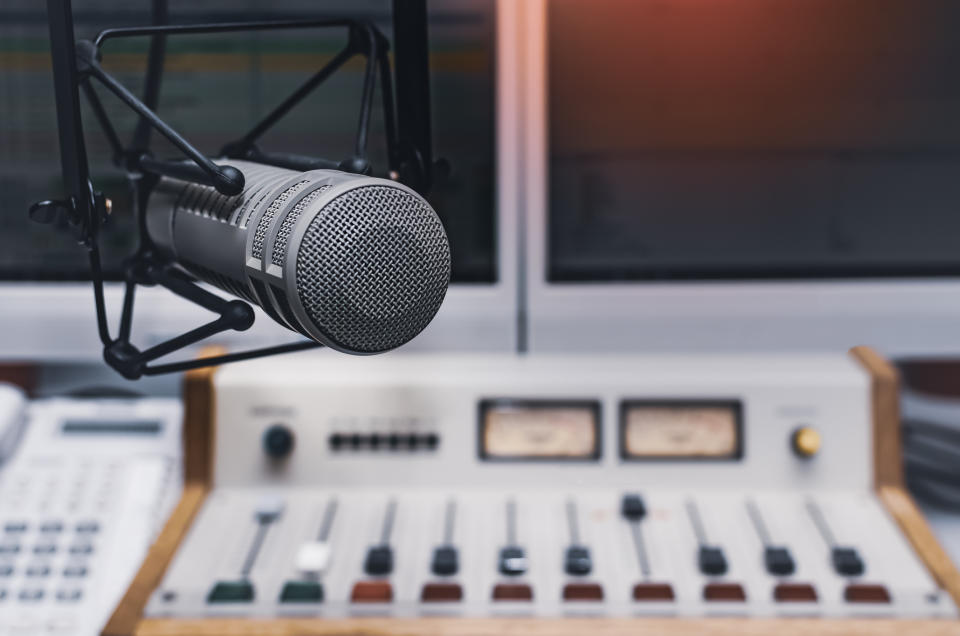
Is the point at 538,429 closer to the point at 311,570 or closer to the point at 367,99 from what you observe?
the point at 311,570

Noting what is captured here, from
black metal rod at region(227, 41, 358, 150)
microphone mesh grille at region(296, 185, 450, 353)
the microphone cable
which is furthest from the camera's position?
the microphone cable

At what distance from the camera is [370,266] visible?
0.50 metres

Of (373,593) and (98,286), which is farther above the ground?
(98,286)

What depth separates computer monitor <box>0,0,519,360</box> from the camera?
1258 millimetres

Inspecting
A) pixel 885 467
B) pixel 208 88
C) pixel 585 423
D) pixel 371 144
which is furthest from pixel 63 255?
pixel 885 467

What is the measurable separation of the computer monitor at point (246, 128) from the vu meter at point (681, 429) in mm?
263

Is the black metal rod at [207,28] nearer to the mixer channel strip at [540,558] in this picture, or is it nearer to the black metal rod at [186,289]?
the black metal rod at [186,289]

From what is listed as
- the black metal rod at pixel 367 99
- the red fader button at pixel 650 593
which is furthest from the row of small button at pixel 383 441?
the black metal rod at pixel 367 99

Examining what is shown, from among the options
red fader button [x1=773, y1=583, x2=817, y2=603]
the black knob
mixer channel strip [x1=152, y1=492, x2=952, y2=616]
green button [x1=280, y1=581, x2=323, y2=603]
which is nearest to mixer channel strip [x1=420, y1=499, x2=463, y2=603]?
mixer channel strip [x1=152, y1=492, x2=952, y2=616]

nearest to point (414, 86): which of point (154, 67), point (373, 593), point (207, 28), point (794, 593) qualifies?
point (207, 28)

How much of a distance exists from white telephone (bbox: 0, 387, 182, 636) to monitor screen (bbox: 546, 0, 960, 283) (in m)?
0.60

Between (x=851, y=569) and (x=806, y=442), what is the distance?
193 mm

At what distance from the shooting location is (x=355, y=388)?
1.11 m

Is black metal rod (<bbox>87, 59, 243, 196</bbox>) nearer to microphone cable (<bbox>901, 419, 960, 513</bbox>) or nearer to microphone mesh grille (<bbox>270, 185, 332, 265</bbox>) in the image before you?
microphone mesh grille (<bbox>270, 185, 332, 265</bbox>)
